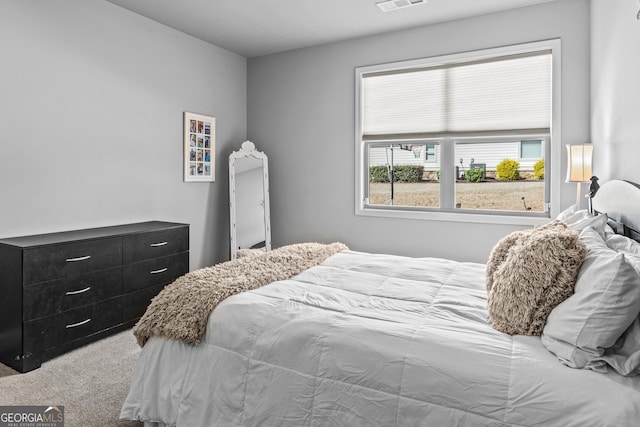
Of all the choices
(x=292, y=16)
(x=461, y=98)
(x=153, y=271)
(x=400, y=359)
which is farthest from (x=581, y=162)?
(x=153, y=271)

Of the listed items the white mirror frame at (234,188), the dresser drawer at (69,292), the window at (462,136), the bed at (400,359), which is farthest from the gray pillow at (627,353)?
the white mirror frame at (234,188)

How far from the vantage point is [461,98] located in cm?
388

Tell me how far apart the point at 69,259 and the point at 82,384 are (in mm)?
830

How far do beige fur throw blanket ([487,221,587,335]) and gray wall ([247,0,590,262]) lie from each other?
7.62 ft

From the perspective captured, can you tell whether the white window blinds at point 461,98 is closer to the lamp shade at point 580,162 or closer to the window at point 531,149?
the window at point 531,149

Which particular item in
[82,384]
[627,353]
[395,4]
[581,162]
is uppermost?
[395,4]

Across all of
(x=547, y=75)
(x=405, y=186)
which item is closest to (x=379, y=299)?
(x=405, y=186)

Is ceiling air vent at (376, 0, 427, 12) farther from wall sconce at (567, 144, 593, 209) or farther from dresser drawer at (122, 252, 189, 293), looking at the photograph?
dresser drawer at (122, 252, 189, 293)

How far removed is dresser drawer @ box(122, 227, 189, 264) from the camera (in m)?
3.17

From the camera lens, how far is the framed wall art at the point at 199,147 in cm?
420

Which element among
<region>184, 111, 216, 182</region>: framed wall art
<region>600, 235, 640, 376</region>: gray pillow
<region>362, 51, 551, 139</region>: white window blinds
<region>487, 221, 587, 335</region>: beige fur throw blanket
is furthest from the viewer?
<region>184, 111, 216, 182</region>: framed wall art

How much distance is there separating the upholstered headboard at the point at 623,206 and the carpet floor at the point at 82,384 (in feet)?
8.05

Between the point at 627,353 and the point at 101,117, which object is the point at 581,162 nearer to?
the point at 627,353

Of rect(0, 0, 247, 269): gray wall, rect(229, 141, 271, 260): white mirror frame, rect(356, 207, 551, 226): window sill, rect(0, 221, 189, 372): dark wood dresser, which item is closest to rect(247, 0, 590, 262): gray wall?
rect(356, 207, 551, 226): window sill
